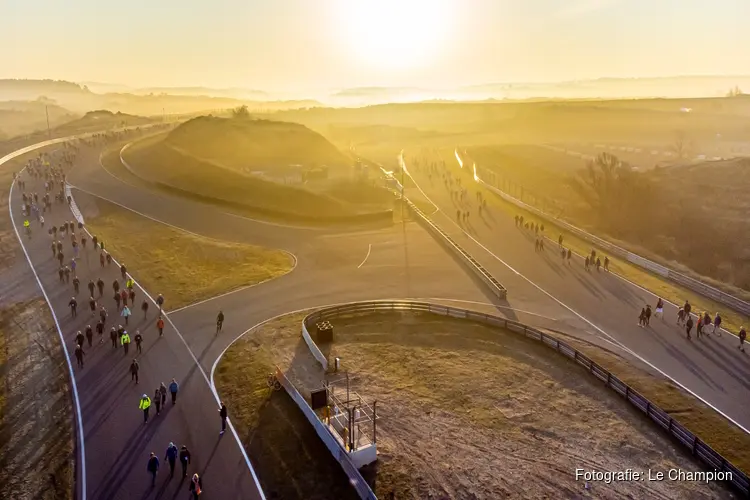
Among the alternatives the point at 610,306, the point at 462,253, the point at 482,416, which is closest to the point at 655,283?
the point at 610,306

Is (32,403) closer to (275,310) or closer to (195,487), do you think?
(195,487)

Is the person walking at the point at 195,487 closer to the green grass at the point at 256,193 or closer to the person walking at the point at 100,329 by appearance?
the person walking at the point at 100,329

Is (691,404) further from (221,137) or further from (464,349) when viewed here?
(221,137)

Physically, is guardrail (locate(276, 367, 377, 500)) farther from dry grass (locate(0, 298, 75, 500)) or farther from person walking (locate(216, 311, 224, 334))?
dry grass (locate(0, 298, 75, 500))

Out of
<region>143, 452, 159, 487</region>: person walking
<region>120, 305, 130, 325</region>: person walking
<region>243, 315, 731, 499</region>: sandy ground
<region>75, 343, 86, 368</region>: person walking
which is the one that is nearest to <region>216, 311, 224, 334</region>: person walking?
<region>243, 315, 731, 499</region>: sandy ground

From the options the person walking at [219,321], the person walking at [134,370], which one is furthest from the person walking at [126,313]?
the person walking at [134,370]

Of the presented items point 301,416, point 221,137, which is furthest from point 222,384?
point 221,137
